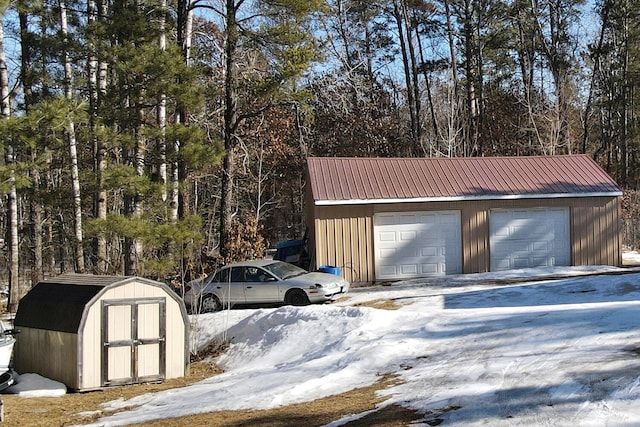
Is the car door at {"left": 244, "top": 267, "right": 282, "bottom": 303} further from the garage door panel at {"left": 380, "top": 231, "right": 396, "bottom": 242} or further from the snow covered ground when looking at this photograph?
the garage door panel at {"left": 380, "top": 231, "right": 396, "bottom": 242}

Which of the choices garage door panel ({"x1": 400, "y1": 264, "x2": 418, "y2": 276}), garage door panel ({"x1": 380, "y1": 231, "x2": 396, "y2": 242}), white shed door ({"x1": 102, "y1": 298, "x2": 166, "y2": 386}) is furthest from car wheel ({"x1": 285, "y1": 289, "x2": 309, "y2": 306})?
garage door panel ({"x1": 400, "y1": 264, "x2": 418, "y2": 276})

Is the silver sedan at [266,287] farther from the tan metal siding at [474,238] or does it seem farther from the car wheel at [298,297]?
the tan metal siding at [474,238]

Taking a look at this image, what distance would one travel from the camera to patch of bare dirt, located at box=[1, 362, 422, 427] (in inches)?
290

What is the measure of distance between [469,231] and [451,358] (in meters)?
11.5

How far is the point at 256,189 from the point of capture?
35031 millimetres

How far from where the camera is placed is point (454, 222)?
20.7 metres

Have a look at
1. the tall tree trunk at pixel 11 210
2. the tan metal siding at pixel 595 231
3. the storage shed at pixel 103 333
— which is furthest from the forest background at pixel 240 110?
the tan metal siding at pixel 595 231

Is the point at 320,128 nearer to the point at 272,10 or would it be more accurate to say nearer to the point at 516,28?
the point at 516,28

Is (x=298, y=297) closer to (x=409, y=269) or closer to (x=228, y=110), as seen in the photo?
(x=409, y=269)

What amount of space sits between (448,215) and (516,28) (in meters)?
21.8

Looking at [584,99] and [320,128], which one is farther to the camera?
[584,99]

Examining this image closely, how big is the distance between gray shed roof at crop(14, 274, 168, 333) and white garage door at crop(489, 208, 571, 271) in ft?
39.9

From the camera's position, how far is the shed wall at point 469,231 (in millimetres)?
20109

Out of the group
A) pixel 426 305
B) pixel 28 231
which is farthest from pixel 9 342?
pixel 28 231
